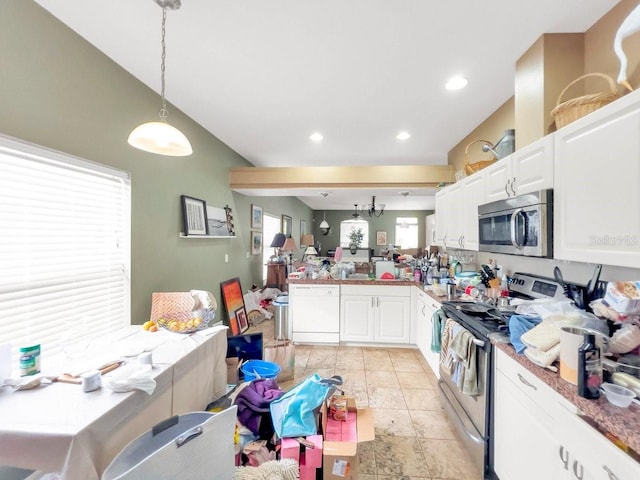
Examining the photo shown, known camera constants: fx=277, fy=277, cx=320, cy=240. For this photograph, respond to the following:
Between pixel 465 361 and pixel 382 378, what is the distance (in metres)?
1.33

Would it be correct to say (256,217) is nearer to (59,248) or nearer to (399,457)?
(59,248)

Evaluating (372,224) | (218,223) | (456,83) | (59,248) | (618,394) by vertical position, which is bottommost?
(618,394)

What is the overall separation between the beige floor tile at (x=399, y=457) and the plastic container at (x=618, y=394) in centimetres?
124

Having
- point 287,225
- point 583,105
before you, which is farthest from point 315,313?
point 287,225

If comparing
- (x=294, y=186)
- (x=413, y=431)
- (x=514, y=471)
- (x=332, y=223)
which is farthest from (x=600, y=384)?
(x=332, y=223)

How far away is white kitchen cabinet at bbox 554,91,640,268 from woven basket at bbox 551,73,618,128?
0.24ft

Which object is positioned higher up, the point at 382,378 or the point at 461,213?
the point at 461,213

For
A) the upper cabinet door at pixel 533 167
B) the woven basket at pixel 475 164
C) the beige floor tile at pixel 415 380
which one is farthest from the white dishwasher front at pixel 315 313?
the upper cabinet door at pixel 533 167

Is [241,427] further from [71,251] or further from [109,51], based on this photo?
[109,51]

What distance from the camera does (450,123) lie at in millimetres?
3018

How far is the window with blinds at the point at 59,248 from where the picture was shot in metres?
1.46

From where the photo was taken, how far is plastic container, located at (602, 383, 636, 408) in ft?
3.10

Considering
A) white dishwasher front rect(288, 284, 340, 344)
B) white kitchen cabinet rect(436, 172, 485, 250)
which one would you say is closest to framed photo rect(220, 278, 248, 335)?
white dishwasher front rect(288, 284, 340, 344)

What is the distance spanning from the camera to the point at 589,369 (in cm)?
102
